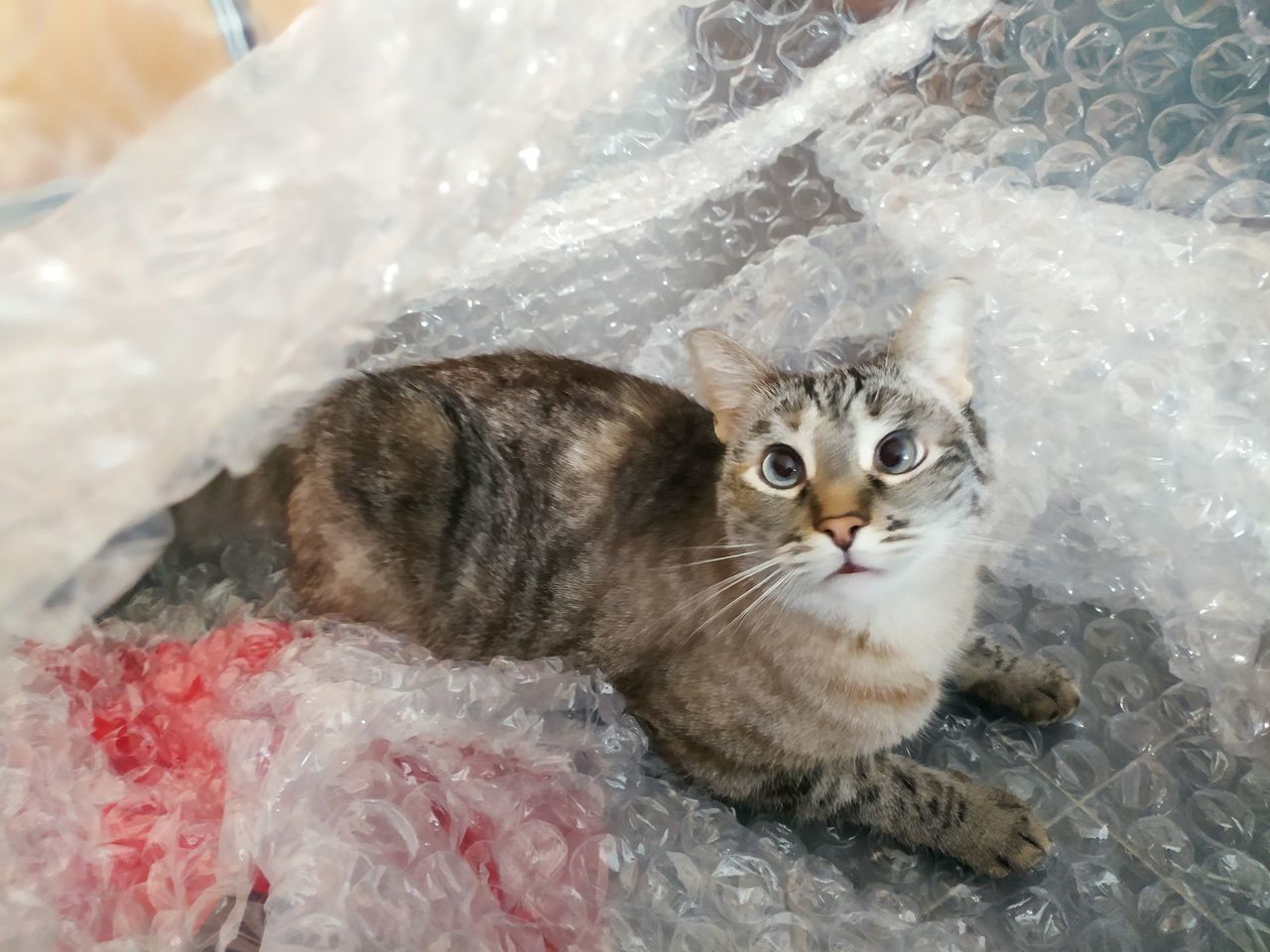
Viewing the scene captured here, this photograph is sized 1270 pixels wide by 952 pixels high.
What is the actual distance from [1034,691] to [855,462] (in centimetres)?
49

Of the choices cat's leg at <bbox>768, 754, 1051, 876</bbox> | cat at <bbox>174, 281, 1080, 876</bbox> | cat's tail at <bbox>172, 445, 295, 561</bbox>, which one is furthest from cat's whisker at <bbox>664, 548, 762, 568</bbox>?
cat's tail at <bbox>172, 445, 295, 561</bbox>

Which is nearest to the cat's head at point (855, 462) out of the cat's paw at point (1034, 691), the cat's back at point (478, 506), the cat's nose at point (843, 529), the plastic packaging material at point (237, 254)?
the cat's nose at point (843, 529)

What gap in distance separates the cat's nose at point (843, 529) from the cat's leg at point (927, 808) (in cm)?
36

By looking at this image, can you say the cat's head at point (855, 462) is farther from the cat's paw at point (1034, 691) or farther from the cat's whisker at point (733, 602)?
the cat's paw at point (1034, 691)

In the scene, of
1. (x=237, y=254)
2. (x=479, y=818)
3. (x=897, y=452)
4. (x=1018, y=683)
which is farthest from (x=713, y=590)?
(x=237, y=254)

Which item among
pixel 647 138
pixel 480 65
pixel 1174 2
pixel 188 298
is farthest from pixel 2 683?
pixel 1174 2

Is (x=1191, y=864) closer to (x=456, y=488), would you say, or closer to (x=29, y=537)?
(x=456, y=488)

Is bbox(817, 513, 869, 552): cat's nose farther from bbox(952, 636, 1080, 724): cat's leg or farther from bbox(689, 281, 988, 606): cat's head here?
bbox(952, 636, 1080, 724): cat's leg

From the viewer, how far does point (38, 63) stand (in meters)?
0.75

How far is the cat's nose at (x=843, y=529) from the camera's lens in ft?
3.18

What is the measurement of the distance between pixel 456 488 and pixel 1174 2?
120cm

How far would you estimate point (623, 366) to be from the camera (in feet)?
5.59

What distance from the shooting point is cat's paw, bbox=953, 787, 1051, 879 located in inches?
42.8

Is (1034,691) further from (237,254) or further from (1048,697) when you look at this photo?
(237,254)
